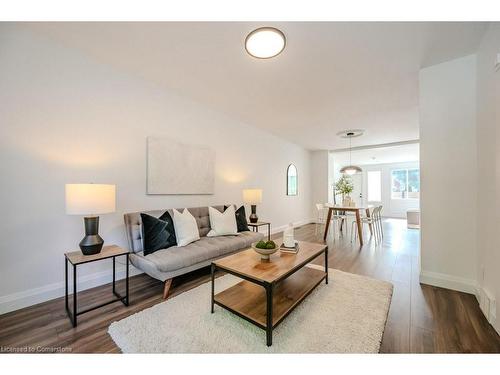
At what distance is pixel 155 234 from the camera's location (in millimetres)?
2273

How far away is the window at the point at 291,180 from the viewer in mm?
5738

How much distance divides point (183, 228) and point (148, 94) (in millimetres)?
1834

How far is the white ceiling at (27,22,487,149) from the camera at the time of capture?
181cm

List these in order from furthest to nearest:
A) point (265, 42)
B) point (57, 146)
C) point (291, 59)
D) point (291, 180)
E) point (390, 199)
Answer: point (390, 199) → point (291, 180) → point (291, 59) → point (57, 146) → point (265, 42)

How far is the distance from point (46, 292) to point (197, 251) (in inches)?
56.4

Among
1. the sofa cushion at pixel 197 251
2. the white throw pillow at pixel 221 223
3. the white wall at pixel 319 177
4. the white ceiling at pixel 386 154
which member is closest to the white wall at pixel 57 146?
the white throw pillow at pixel 221 223

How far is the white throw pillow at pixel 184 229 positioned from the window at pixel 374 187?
9052 millimetres

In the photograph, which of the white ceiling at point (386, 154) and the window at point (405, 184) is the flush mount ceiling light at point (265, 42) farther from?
the window at point (405, 184)

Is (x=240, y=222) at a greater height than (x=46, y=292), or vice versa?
(x=240, y=222)

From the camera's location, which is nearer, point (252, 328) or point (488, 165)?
point (252, 328)

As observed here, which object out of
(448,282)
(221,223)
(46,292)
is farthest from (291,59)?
(46,292)

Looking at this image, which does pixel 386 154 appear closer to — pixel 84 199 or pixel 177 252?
pixel 177 252

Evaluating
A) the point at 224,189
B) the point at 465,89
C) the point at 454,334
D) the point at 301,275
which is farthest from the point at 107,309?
the point at 465,89
